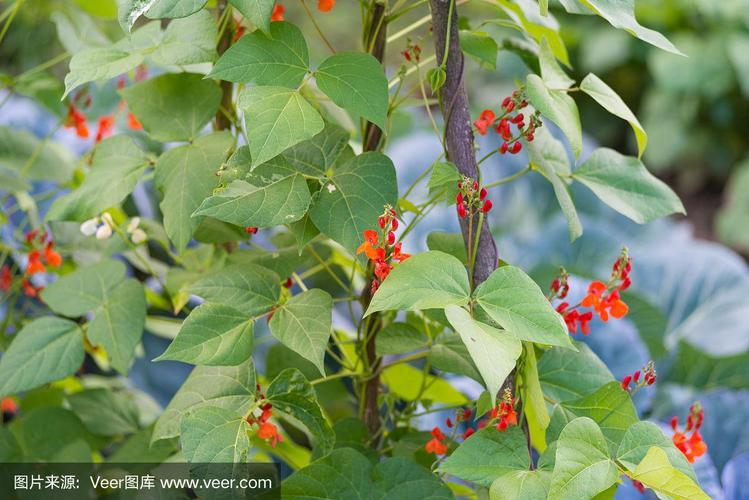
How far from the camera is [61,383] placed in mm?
1321

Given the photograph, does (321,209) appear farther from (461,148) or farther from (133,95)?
(133,95)

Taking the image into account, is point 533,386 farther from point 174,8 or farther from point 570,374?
point 174,8

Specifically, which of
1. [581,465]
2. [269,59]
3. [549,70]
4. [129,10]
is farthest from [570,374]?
[129,10]

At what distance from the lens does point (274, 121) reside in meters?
0.66

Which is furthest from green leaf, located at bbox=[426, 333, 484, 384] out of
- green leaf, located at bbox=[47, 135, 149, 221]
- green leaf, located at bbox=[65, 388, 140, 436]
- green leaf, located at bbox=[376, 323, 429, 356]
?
green leaf, located at bbox=[65, 388, 140, 436]

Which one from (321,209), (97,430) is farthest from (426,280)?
(97,430)

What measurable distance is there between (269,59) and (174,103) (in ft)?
0.59

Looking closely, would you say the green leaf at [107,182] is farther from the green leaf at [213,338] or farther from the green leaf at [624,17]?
the green leaf at [624,17]

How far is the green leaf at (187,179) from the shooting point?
0.76 m

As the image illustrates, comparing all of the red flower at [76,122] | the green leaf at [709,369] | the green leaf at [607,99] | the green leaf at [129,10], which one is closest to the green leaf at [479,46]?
the green leaf at [607,99]

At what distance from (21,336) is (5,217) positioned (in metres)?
0.25

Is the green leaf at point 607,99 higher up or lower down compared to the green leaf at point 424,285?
higher up

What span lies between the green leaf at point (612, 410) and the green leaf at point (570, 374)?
48mm

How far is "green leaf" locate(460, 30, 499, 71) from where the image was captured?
2.73 ft
